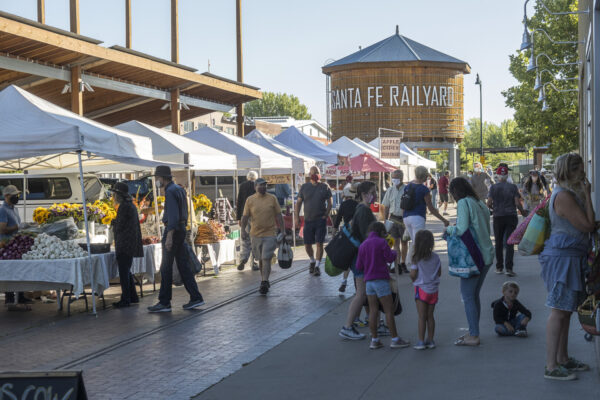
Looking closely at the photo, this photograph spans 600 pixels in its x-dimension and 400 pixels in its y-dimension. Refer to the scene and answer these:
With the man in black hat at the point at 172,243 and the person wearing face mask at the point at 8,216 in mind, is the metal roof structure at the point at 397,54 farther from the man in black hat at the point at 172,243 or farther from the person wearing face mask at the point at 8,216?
the person wearing face mask at the point at 8,216

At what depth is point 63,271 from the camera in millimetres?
11016

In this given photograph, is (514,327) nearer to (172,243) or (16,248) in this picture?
(172,243)

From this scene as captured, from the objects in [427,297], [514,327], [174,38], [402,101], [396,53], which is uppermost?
[396,53]

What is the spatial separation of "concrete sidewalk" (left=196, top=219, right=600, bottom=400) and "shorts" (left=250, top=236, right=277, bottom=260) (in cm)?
310

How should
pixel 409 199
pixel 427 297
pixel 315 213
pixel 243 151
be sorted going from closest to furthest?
pixel 427 297 → pixel 409 199 → pixel 315 213 → pixel 243 151

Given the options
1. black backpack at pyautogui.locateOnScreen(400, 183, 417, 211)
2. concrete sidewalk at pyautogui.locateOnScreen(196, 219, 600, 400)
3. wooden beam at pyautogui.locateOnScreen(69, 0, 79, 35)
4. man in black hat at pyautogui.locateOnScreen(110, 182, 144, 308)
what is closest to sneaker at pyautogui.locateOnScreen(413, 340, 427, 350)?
concrete sidewalk at pyautogui.locateOnScreen(196, 219, 600, 400)

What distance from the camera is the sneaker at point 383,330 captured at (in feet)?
30.3

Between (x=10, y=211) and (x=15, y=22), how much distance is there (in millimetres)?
8873

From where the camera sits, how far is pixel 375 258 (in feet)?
27.8

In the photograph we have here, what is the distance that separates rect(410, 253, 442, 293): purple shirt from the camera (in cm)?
830

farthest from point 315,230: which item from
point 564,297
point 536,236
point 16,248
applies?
point 564,297

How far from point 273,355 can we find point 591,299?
11.0 ft

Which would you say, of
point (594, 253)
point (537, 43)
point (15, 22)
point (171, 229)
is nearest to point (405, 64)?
point (537, 43)

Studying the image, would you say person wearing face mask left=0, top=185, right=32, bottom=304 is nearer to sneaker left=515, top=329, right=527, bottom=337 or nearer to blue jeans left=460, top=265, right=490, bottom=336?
blue jeans left=460, top=265, right=490, bottom=336
